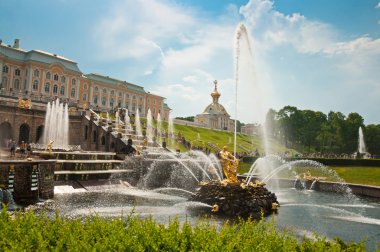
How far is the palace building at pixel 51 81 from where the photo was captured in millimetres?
66812

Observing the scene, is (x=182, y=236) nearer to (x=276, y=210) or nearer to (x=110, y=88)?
(x=276, y=210)

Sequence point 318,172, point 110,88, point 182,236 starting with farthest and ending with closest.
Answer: point 110,88, point 318,172, point 182,236

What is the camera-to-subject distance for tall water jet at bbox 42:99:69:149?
39125 millimetres

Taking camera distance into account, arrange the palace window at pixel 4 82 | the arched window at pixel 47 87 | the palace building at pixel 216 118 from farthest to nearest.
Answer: the palace building at pixel 216 118
the arched window at pixel 47 87
the palace window at pixel 4 82

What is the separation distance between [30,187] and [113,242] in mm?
12145

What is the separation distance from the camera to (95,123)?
37562 mm

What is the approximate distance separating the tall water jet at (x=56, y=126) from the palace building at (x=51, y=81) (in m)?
17.8

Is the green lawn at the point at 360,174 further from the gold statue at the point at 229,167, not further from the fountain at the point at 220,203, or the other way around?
the gold statue at the point at 229,167

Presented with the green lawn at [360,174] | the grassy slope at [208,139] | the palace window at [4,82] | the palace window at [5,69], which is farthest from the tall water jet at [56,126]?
the palace window at [5,69]

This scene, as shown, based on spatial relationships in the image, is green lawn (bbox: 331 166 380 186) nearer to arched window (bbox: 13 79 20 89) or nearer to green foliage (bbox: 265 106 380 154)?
green foliage (bbox: 265 106 380 154)

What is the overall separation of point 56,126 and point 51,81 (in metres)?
36.8

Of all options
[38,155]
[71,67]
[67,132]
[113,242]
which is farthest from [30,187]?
[71,67]

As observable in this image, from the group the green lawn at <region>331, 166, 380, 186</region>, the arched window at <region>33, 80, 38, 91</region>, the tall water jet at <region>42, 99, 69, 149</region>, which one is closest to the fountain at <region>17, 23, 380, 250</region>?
the green lawn at <region>331, 166, 380, 186</region>

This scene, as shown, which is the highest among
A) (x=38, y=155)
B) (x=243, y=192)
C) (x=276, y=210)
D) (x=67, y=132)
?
(x=67, y=132)
